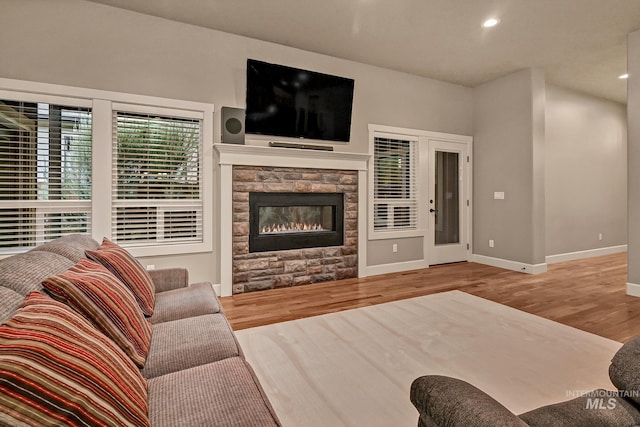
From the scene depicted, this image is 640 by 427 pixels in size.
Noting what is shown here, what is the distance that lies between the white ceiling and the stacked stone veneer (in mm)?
1596

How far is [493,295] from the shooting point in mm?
3750

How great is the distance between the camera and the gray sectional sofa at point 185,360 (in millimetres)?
996

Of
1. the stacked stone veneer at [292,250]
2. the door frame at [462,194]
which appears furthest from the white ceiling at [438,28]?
the stacked stone veneer at [292,250]

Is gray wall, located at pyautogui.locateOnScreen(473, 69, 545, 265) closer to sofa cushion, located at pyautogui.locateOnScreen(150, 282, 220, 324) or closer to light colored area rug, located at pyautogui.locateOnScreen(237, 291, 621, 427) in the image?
light colored area rug, located at pyautogui.locateOnScreen(237, 291, 621, 427)

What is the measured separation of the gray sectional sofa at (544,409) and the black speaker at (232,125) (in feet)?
11.4

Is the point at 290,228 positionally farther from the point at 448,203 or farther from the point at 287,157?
the point at 448,203

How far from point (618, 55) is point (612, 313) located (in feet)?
11.8

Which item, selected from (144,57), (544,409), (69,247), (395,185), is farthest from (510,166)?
(69,247)

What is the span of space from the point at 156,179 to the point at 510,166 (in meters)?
5.00

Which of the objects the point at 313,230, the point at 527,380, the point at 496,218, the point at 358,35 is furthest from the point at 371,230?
the point at 527,380

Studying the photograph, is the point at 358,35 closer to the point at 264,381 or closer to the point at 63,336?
the point at 264,381

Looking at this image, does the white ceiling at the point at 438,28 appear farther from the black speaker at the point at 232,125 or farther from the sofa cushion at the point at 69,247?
the sofa cushion at the point at 69,247

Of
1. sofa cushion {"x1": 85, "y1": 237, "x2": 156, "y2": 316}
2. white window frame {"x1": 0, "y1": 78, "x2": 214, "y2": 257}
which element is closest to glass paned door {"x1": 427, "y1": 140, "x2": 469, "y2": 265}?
white window frame {"x1": 0, "y1": 78, "x2": 214, "y2": 257}

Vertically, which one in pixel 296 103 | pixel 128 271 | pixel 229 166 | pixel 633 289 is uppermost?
pixel 296 103
